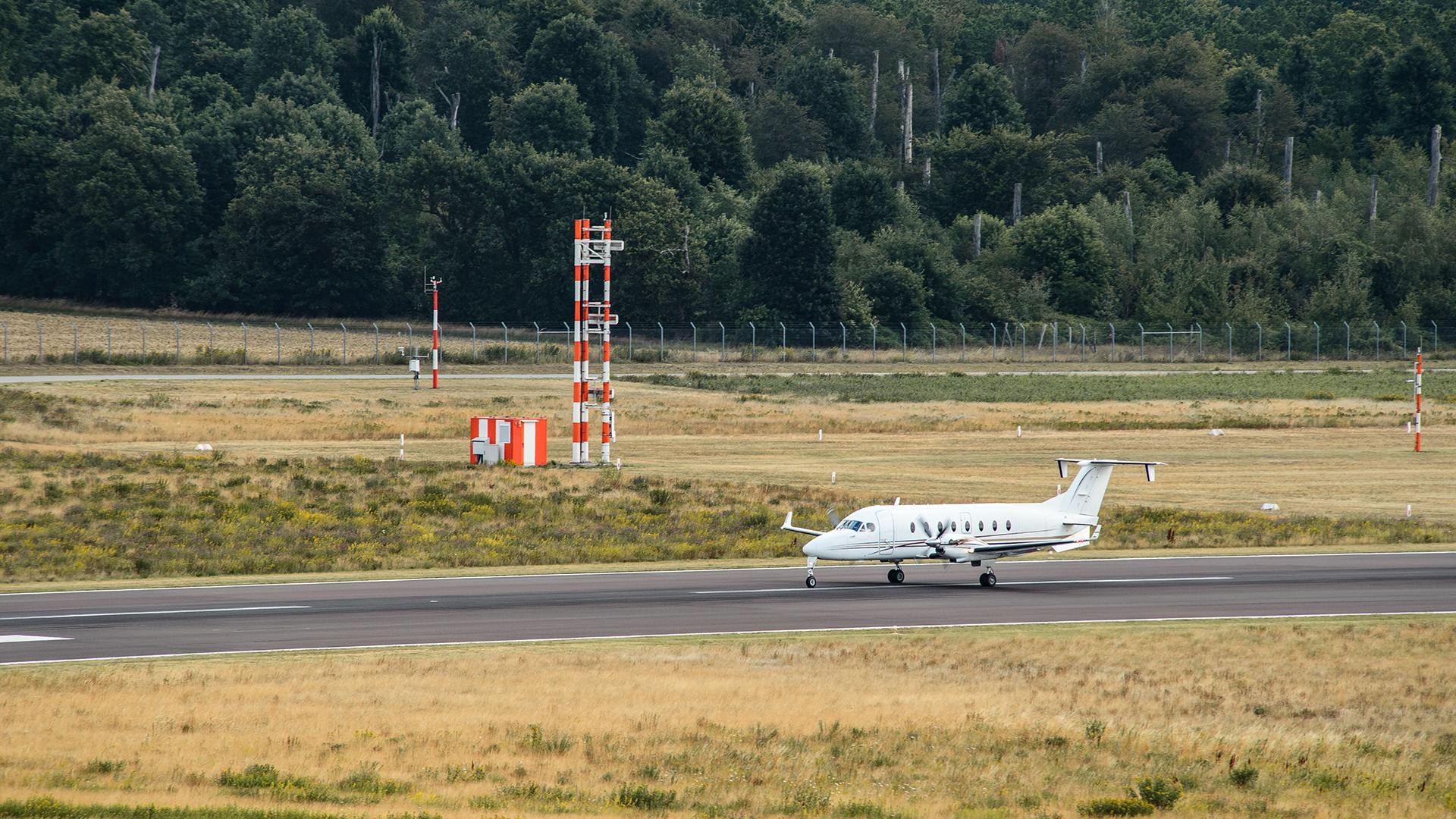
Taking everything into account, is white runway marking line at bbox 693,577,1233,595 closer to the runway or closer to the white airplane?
the runway

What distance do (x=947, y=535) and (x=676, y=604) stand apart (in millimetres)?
7159

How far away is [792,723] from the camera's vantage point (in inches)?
972

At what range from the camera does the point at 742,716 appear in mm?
24969

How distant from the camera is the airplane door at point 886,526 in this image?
3800cm

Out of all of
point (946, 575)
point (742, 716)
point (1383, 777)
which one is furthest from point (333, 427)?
point (1383, 777)

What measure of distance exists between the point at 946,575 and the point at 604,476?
18.9 meters

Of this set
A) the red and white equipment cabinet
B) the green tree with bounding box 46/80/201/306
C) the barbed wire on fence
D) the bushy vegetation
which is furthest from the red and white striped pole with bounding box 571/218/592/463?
the green tree with bounding box 46/80/201/306

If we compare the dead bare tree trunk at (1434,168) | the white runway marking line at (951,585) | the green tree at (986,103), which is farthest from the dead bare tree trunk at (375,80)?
the white runway marking line at (951,585)

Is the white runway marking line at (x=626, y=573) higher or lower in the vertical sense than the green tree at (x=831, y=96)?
lower

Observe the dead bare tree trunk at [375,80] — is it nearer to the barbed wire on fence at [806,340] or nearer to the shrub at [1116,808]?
the barbed wire on fence at [806,340]

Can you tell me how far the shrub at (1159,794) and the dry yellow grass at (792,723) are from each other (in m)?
0.17

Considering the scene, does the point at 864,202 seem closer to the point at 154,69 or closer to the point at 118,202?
the point at 118,202

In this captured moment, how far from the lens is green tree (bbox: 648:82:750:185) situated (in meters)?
160

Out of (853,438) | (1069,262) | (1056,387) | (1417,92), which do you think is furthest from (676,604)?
(1417,92)
